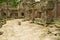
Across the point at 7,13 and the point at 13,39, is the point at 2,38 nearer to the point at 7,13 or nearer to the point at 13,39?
the point at 13,39

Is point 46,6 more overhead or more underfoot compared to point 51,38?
more overhead

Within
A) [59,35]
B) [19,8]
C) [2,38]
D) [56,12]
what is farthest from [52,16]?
[19,8]

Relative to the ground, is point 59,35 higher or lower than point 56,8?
lower

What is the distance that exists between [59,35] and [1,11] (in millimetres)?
26527

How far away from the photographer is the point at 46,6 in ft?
80.7

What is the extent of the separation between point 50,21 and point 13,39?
8446 mm

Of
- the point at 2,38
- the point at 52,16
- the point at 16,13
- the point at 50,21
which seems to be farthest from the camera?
the point at 16,13

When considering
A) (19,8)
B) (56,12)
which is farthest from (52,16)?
(19,8)

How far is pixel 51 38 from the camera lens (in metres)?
14.5

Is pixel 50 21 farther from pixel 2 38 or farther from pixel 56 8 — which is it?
pixel 2 38

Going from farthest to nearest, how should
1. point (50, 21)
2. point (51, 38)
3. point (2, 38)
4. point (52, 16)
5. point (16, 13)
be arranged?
point (16, 13), point (52, 16), point (50, 21), point (2, 38), point (51, 38)

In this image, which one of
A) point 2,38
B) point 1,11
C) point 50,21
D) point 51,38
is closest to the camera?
point 51,38

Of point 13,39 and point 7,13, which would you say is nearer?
point 13,39

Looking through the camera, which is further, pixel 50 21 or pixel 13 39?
pixel 50 21
